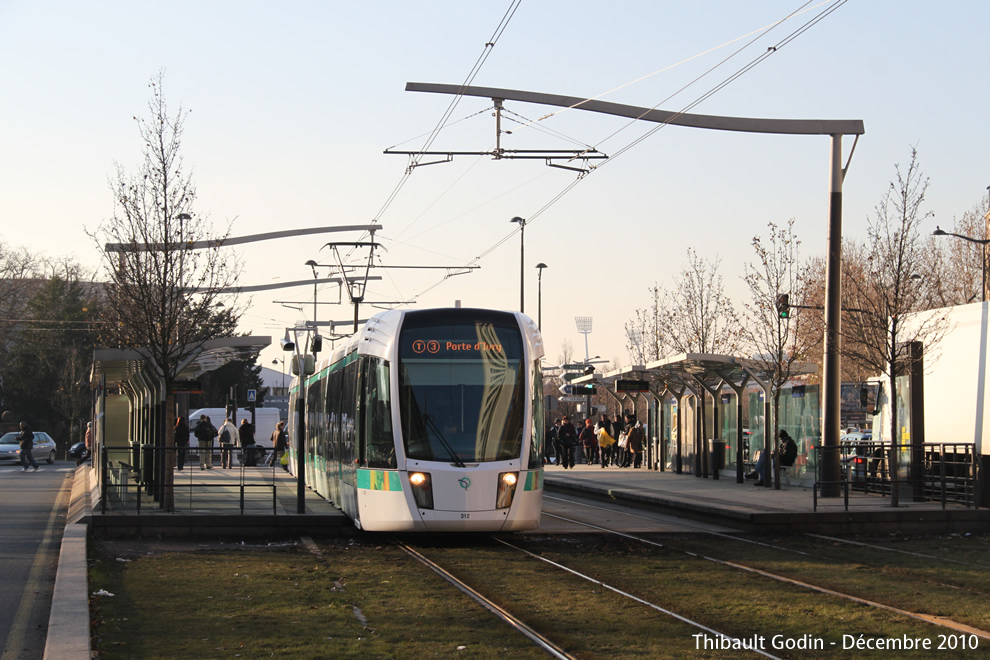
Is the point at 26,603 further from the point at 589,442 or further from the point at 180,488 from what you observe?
the point at 589,442

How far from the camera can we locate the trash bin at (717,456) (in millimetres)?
30422

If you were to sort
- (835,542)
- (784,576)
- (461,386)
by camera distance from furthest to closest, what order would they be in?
(835,542) < (461,386) < (784,576)

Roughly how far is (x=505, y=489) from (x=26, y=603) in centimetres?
596

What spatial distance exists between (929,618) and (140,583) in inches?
300

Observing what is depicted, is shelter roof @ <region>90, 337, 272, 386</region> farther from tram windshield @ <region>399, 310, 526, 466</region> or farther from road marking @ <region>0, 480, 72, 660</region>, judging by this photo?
tram windshield @ <region>399, 310, 526, 466</region>

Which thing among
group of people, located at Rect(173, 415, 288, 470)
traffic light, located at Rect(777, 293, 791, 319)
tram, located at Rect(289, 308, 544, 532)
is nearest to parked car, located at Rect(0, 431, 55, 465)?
group of people, located at Rect(173, 415, 288, 470)

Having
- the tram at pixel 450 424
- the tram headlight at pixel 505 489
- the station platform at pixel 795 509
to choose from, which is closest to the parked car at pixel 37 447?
the station platform at pixel 795 509

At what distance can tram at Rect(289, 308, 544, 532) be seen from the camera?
48.0 ft

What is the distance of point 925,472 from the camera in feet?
65.2

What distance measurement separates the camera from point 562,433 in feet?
131

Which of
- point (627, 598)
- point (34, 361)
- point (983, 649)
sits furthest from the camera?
point (34, 361)

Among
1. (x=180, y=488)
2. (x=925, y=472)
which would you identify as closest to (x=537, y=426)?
(x=180, y=488)

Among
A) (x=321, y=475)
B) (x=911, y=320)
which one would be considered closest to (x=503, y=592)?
(x=321, y=475)

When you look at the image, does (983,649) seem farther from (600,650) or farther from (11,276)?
(11,276)
